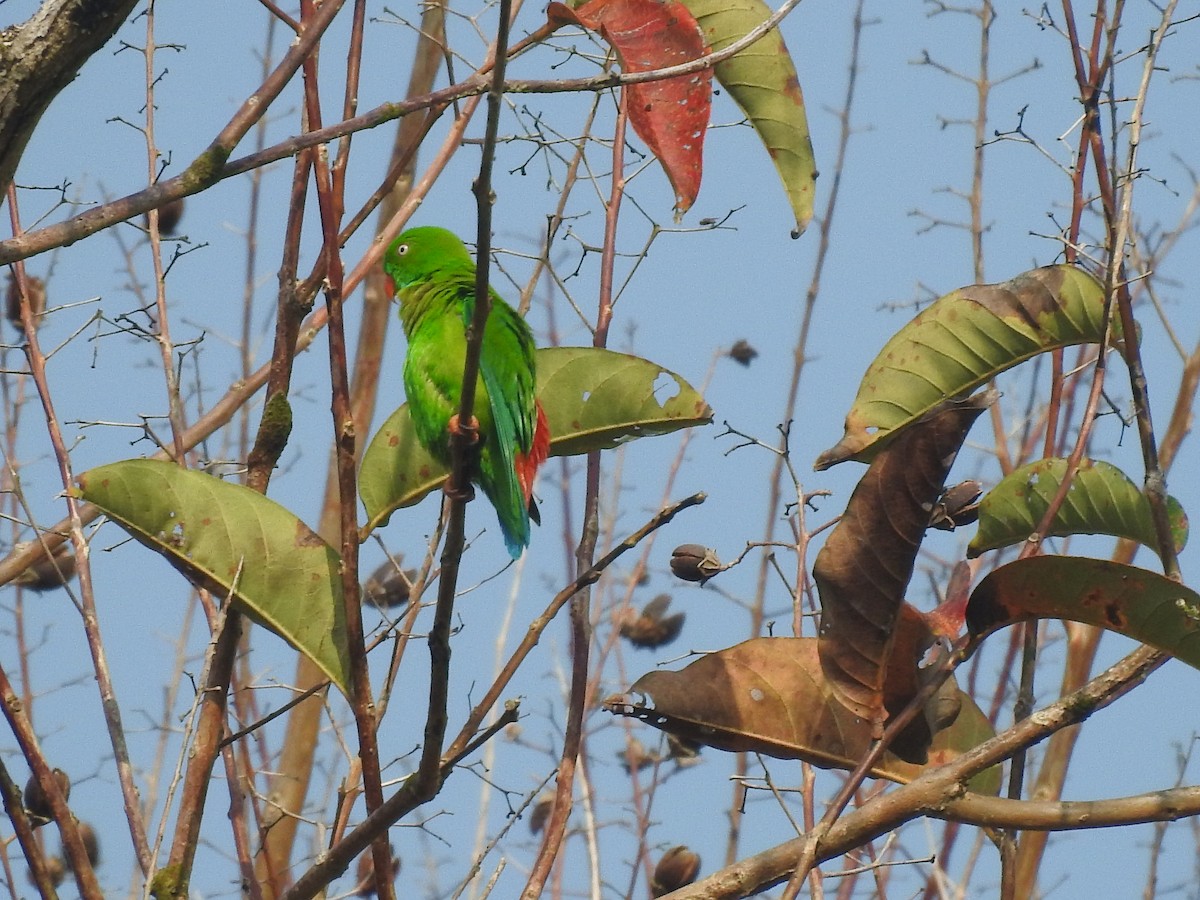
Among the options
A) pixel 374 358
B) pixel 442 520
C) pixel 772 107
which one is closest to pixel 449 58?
pixel 772 107

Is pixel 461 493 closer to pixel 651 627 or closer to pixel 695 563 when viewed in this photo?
pixel 695 563

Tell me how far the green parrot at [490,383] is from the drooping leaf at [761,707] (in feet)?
3.43

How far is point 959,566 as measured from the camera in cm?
192

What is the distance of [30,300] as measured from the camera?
3225 millimetres

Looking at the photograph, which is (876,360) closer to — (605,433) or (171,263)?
(605,433)

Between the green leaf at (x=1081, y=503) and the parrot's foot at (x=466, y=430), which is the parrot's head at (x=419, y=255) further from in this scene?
the green leaf at (x=1081, y=503)

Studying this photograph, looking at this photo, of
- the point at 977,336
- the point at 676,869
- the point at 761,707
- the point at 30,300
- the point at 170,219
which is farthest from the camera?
the point at 170,219

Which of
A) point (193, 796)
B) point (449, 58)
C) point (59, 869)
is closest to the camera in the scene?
point (193, 796)

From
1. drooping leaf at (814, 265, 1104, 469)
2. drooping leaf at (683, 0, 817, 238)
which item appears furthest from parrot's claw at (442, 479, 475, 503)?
drooping leaf at (683, 0, 817, 238)

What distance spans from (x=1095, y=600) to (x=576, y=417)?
0.92 m

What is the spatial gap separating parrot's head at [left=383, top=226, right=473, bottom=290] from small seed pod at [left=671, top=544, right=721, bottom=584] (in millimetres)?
1630

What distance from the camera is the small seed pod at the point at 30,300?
10.7 feet

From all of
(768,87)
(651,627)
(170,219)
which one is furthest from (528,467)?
(651,627)

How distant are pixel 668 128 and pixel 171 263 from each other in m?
1.27
